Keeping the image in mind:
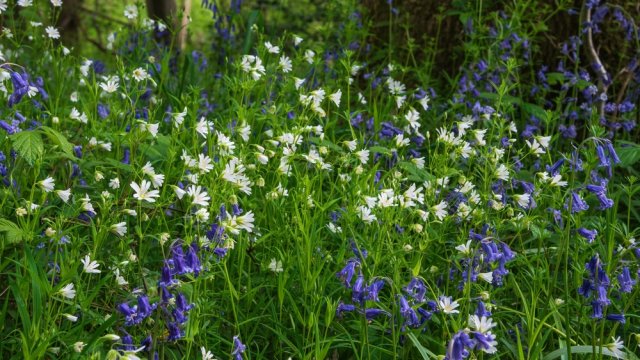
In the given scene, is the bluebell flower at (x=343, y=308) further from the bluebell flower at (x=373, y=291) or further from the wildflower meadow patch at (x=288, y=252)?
the bluebell flower at (x=373, y=291)

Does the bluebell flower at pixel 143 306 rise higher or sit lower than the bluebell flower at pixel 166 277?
lower

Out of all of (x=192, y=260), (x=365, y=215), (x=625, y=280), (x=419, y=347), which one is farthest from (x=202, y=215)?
(x=625, y=280)

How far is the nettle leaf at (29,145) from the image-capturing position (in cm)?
257

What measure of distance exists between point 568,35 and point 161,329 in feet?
12.1

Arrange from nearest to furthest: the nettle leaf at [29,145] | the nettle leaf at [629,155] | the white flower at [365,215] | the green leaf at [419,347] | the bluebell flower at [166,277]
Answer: the bluebell flower at [166,277] → the green leaf at [419,347] → the nettle leaf at [29,145] → the white flower at [365,215] → the nettle leaf at [629,155]

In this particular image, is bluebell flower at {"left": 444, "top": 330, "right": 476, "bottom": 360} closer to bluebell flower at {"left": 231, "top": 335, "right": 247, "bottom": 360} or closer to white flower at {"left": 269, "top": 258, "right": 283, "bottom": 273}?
bluebell flower at {"left": 231, "top": 335, "right": 247, "bottom": 360}

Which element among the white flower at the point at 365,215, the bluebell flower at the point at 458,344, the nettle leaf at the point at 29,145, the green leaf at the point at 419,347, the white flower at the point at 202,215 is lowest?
the green leaf at the point at 419,347

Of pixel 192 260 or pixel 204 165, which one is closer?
pixel 192 260

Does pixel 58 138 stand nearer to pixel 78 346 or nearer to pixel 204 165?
pixel 204 165

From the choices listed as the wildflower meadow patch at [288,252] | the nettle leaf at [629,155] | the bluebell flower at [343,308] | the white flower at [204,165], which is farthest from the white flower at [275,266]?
the nettle leaf at [629,155]

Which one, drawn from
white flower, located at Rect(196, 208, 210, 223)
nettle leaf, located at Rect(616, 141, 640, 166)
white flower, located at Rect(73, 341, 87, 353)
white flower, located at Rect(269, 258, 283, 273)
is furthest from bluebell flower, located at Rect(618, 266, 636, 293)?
white flower, located at Rect(73, 341, 87, 353)

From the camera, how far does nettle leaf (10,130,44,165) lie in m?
2.57

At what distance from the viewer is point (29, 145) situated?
2605 mm

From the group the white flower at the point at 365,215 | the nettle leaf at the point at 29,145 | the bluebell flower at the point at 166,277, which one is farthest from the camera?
the white flower at the point at 365,215
